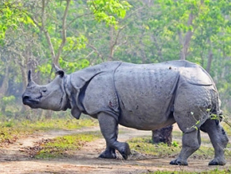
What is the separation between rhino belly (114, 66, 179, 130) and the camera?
10680mm

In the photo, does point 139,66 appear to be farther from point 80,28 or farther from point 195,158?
point 80,28

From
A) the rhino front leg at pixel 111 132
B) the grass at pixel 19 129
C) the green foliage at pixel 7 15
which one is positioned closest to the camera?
the rhino front leg at pixel 111 132

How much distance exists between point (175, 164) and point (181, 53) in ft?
65.4

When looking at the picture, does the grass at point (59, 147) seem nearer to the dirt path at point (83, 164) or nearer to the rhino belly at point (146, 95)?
the dirt path at point (83, 164)

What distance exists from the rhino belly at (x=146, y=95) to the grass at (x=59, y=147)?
1.60 metres

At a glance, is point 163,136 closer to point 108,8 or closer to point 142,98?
point 108,8

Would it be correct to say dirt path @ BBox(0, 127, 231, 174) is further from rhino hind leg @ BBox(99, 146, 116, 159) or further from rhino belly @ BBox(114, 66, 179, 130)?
rhino belly @ BBox(114, 66, 179, 130)

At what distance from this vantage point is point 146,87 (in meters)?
10.8

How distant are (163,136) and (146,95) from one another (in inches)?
169

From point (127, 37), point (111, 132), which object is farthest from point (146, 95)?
point (127, 37)

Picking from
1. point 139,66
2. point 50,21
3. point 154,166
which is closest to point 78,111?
point 139,66

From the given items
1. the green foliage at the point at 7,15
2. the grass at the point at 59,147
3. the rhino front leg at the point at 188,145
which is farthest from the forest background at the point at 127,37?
the rhino front leg at the point at 188,145

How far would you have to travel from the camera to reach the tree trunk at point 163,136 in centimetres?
1487

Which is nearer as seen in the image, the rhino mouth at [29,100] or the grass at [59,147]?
the grass at [59,147]
